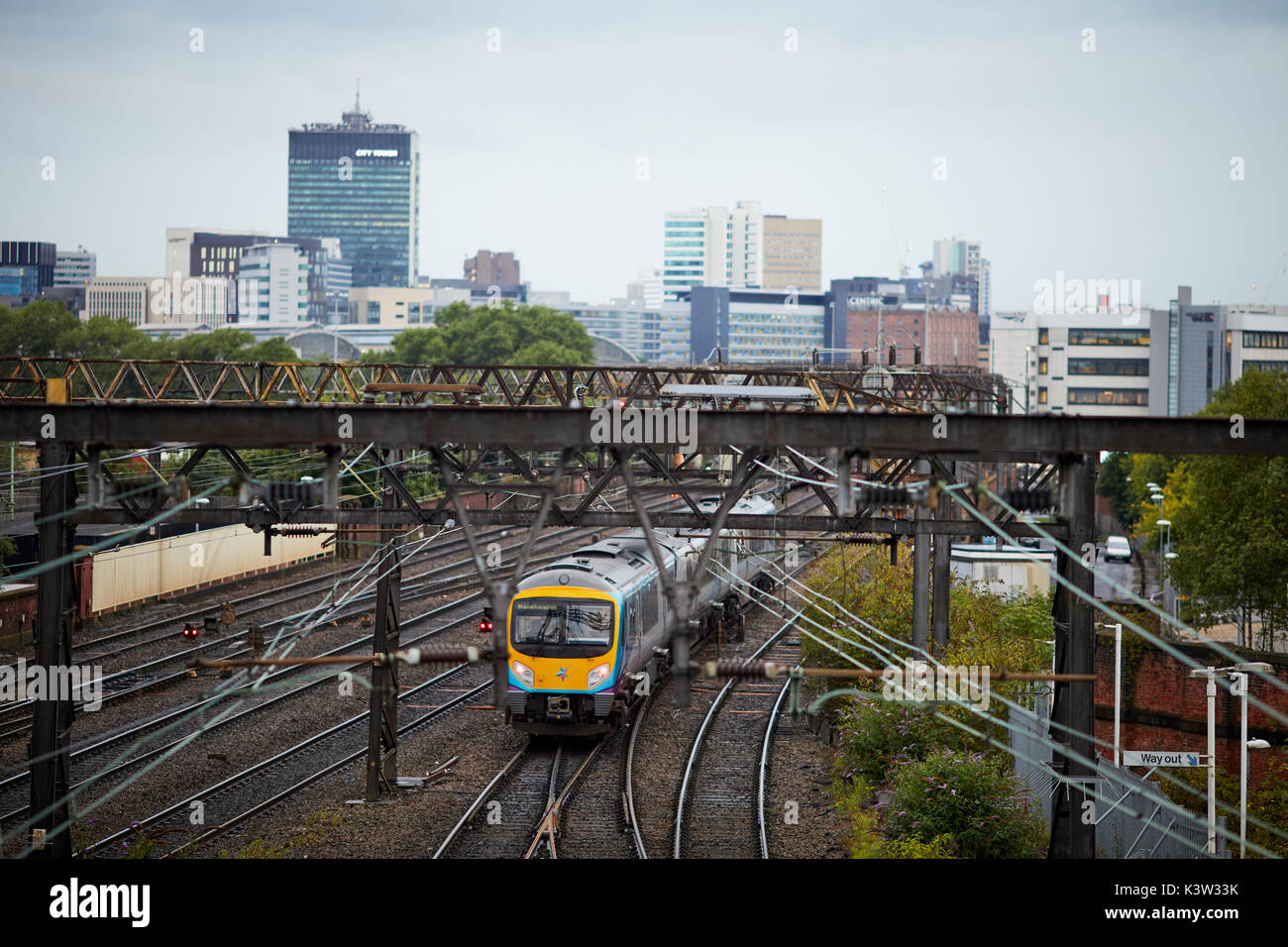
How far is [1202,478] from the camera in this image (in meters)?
34.8

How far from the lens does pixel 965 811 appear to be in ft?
52.0

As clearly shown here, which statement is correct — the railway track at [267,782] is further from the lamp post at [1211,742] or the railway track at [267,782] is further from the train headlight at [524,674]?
the lamp post at [1211,742]

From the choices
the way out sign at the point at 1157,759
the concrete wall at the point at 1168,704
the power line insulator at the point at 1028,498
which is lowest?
the concrete wall at the point at 1168,704

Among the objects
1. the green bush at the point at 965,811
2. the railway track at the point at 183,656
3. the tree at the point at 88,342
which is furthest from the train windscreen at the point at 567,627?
the tree at the point at 88,342

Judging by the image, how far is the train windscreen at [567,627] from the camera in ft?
69.9

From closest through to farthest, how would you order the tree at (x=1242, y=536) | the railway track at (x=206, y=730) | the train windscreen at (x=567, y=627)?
the railway track at (x=206, y=730) → the train windscreen at (x=567, y=627) → the tree at (x=1242, y=536)

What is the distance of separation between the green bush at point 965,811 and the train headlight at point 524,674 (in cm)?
707

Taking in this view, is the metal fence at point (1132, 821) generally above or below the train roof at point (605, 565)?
below

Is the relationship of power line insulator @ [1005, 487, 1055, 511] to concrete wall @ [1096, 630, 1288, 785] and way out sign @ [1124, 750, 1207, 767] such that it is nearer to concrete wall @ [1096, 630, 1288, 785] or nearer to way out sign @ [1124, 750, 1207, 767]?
way out sign @ [1124, 750, 1207, 767]

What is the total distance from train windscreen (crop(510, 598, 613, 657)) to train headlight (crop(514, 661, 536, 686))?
279mm

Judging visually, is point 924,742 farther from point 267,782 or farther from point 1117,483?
point 1117,483

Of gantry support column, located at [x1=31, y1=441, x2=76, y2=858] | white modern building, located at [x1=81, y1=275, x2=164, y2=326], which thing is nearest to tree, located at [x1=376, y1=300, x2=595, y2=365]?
gantry support column, located at [x1=31, y1=441, x2=76, y2=858]
